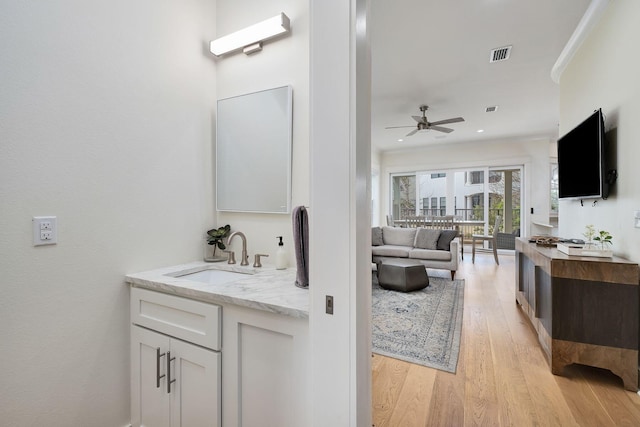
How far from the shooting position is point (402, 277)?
3779 mm

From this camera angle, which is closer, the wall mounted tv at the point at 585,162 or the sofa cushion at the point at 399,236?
the wall mounted tv at the point at 585,162

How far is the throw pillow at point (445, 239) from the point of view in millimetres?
4688

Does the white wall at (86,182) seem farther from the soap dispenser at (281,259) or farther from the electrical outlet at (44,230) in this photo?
the soap dispenser at (281,259)

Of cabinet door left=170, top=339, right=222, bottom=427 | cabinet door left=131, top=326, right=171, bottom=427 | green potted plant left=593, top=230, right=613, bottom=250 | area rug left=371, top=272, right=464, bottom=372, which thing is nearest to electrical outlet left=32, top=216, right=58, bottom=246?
cabinet door left=131, top=326, right=171, bottom=427

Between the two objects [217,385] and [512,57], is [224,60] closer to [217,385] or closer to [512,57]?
[217,385]

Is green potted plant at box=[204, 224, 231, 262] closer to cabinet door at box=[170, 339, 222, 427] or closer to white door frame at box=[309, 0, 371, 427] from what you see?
cabinet door at box=[170, 339, 222, 427]

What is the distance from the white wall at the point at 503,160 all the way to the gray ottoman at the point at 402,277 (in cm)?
429

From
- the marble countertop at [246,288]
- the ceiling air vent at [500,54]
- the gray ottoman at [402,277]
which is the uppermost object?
the ceiling air vent at [500,54]

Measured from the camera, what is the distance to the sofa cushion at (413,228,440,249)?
4801 mm

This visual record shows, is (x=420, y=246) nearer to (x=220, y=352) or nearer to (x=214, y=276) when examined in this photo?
(x=214, y=276)

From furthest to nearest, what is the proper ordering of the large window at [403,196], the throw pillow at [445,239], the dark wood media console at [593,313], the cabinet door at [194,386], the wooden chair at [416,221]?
the large window at [403,196] → the wooden chair at [416,221] → the throw pillow at [445,239] → the dark wood media console at [593,313] → the cabinet door at [194,386]

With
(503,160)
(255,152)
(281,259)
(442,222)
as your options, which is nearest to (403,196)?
(442,222)

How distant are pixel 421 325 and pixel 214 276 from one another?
2.04m

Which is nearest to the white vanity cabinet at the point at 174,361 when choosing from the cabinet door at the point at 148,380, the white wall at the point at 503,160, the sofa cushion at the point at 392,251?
the cabinet door at the point at 148,380
